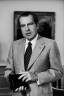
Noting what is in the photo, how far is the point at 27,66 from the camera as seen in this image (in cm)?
208

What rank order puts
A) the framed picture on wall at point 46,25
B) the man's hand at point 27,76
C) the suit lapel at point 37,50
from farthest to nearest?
the framed picture on wall at point 46,25 → the suit lapel at point 37,50 → the man's hand at point 27,76

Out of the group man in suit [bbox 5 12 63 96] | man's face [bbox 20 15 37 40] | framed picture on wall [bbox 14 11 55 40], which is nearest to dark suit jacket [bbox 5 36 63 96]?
man in suit [bbox 5 12 63 96]

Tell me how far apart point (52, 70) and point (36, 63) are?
15 cm

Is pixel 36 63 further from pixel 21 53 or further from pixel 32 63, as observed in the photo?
pixel 21 53

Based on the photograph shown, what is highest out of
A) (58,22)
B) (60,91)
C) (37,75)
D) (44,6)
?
(44,6)

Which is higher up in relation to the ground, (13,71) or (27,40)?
(27,40)

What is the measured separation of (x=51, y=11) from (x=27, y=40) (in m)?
4.32

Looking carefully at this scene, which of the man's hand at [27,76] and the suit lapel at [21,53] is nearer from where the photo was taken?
the man's hand at [27,76]

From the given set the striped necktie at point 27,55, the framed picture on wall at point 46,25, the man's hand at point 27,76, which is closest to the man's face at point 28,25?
the striped necktie at point 27,55

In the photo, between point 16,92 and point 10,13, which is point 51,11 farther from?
point 16,92

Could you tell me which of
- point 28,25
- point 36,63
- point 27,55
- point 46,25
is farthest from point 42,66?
point 46,25

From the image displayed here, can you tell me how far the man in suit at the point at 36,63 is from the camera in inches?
79.9

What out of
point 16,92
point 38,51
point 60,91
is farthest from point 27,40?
point 60,91

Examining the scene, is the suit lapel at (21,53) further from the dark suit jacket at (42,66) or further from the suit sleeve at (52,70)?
the suit sleeve at (52,70)
